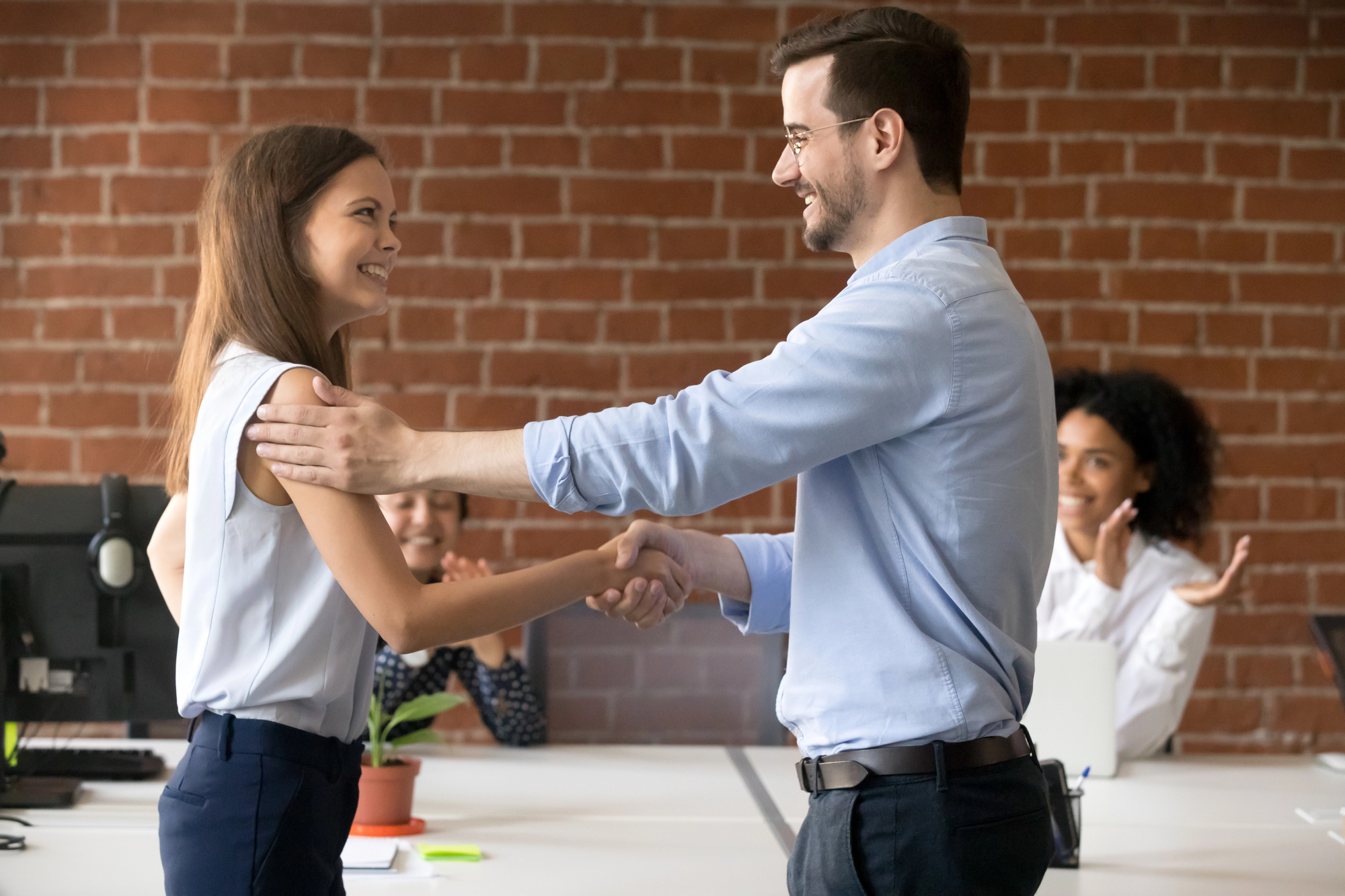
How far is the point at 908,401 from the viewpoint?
117 centimetres

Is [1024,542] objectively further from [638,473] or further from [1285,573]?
[1285,573]

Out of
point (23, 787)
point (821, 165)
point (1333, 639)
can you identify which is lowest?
point (23, 787)

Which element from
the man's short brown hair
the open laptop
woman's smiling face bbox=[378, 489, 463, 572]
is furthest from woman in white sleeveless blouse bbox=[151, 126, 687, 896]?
woman's smiling face bbox=[378, 489, 463, 572]

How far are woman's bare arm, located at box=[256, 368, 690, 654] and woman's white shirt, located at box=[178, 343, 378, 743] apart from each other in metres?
0.03

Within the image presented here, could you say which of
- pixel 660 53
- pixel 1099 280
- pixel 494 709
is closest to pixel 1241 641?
pixel 1099 280

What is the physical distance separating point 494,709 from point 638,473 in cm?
156

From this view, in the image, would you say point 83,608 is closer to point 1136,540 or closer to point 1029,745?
point 1029,745

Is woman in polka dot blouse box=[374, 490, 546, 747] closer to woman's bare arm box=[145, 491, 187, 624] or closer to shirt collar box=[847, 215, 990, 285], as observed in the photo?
woman's bare arm box=[145, 491, 187, 624]

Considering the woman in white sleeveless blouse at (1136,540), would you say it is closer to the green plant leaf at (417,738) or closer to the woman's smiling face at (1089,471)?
the woman's smiling face at (1089,471)

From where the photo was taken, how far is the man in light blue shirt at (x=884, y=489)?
1.16m

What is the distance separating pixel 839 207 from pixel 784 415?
32 cm

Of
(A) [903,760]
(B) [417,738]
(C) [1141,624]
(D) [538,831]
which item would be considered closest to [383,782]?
(B) [417,738]

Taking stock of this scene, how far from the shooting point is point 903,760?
1.16 meters

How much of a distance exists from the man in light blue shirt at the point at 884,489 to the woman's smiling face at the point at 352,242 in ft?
0.58
